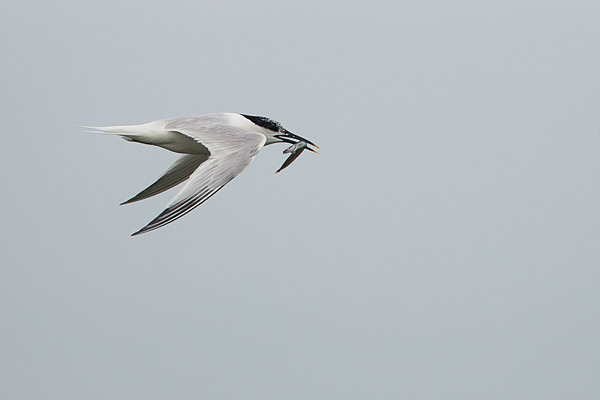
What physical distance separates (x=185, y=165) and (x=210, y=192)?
359 centimetres

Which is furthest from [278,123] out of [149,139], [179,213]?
[179,213]

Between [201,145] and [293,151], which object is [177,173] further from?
[293,151]

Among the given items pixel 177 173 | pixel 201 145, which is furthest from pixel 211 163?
pixel 177 173

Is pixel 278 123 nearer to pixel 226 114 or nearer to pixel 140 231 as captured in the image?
pixel 226 114

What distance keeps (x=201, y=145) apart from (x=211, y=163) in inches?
74.7

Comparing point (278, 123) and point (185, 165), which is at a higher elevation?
point (278, 123)

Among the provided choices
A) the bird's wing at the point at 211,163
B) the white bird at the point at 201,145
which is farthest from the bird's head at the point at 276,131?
the bird's wing at the point at 211,163

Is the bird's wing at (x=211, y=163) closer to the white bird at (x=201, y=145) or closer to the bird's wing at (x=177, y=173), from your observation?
the white bird at (x=201, y=145)

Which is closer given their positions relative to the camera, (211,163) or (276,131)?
(211,163)

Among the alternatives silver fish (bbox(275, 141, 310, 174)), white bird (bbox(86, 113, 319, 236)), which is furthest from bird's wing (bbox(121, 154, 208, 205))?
silver fish (bbox(275, 141, 310, 174))

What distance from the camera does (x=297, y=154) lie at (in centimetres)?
1511

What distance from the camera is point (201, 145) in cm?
1423

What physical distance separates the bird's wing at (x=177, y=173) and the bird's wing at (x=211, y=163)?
47.6 inches

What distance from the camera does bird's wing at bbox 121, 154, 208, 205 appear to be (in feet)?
50.0
